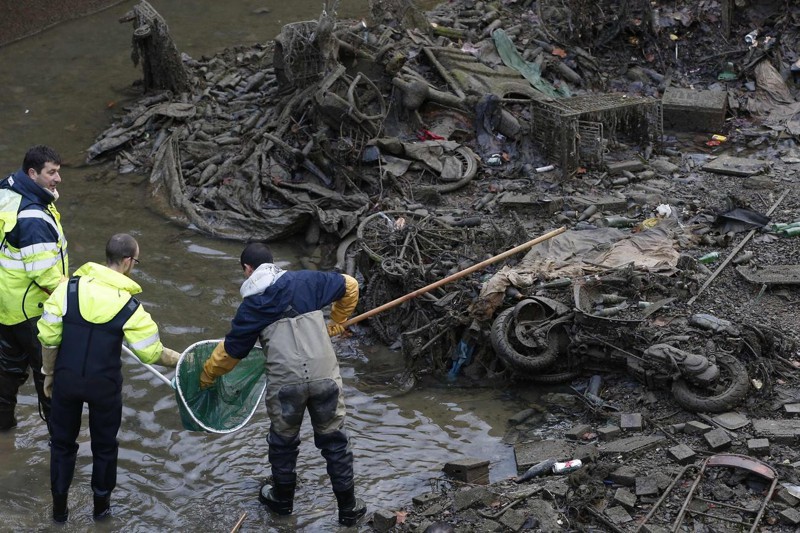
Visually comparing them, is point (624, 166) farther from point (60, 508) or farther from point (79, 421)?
point (60, 508)

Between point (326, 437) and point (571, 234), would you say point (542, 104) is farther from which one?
point (326, 437)

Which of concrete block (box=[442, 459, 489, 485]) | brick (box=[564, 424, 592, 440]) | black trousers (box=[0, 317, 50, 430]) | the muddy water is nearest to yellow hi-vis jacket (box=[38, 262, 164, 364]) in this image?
black trousers (box=[0, 317, 50, 430])

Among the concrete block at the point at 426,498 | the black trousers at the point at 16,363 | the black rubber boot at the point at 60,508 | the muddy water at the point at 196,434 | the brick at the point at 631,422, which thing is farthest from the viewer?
the brick at the point at 631,422

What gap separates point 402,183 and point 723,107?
4.79 metres

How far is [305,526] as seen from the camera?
6.57 metres

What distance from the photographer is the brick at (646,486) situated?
6.19m

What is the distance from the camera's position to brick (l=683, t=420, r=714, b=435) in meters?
6.84

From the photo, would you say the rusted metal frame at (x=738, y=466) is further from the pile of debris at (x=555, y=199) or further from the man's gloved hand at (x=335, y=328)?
the man's gloved hand at (x=335, y=328)

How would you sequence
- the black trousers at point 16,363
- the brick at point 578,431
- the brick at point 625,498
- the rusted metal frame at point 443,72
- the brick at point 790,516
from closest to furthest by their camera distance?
the brick at point 790,516 → the brick at point 625,498 → the black trousers at point 16,363 → the brick at point 578,431 → the rusted metal frame at point 443,72

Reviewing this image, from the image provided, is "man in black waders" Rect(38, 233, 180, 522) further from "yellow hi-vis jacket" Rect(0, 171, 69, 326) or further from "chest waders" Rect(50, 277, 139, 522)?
"yellow hi-vis jacket" Rect(0, 171, 69, 326)

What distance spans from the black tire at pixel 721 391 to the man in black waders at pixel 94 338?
4.05 meters

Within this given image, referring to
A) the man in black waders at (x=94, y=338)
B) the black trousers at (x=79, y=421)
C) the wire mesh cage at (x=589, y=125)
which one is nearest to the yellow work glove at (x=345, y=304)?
the man in black waders at (x=94, y=338)

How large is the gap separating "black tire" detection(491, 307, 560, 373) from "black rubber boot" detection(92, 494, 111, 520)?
3.54 m

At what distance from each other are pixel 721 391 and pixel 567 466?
4.90 feet
